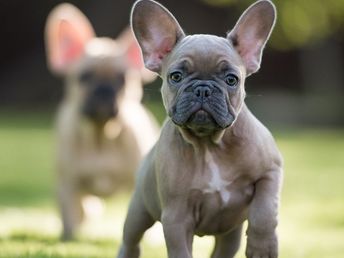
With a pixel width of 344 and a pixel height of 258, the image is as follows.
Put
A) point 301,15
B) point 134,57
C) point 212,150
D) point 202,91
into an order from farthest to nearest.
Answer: point 301,15 < point 134,57 < point 212,150 < point 202,91

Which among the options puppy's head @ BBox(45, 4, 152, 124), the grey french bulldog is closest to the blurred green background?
puppy's head @ BBox(45, 4, 152, 124)

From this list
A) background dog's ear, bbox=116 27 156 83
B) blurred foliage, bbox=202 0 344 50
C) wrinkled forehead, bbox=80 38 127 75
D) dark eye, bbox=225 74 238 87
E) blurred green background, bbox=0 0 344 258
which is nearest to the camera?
dark eye, bbox=225 74 238 87

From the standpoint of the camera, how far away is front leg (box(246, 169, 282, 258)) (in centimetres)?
464

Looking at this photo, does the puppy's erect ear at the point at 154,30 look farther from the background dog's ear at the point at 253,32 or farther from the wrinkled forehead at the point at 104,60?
the wrinkled forehead at the point at 104,60

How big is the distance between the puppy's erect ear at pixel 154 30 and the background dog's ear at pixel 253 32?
28 cm

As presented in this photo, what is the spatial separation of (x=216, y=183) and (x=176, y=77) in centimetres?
52

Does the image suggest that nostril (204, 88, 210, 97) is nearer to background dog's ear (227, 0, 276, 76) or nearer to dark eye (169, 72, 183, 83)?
dark eye (169, 72, 183, 83)

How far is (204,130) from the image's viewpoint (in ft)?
15.6

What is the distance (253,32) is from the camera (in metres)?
5.16

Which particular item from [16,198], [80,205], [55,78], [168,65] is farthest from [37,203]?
[55,78]

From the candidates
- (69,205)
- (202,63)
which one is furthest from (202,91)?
(69,205)

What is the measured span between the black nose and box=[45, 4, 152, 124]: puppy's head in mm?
3998

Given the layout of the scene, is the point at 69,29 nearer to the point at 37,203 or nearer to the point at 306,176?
the point at 37,203

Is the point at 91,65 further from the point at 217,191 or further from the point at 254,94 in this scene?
the point at 217,191
